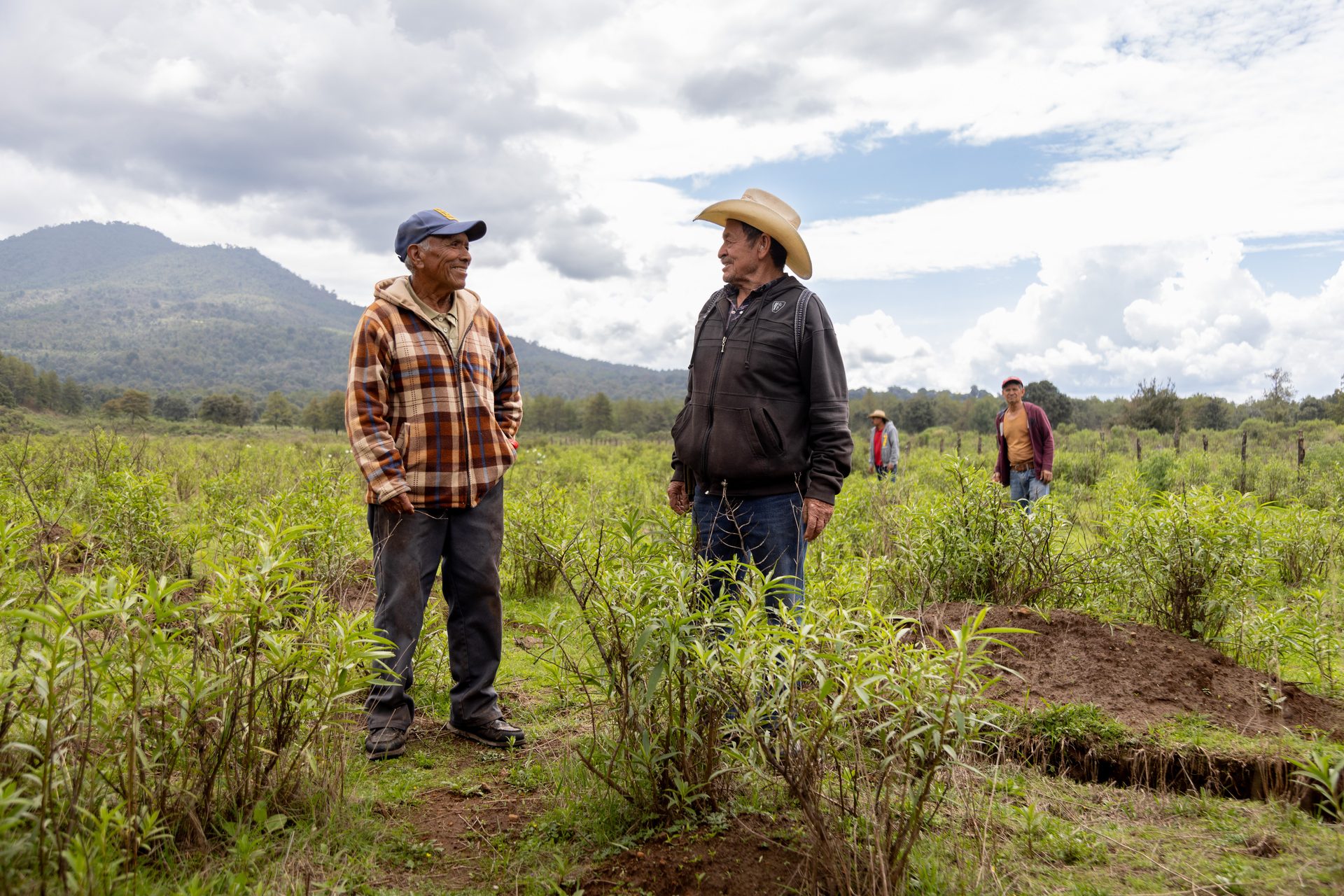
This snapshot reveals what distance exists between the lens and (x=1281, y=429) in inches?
1417

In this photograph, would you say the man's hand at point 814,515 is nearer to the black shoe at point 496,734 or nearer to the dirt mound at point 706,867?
the dirt mound at point 706,867

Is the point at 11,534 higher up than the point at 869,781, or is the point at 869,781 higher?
the point at 11,534

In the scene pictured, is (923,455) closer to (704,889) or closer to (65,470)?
(65,470)

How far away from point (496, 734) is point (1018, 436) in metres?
7.15

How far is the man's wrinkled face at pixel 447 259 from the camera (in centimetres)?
372

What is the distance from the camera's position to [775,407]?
358 cm

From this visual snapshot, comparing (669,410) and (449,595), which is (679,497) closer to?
(449,595)

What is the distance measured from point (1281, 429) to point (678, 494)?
4310 cm

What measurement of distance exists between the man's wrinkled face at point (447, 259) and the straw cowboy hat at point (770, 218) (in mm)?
1232

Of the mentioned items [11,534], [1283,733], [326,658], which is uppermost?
[11,534]

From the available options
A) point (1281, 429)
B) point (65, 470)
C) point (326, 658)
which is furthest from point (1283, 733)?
point (1281, 429)

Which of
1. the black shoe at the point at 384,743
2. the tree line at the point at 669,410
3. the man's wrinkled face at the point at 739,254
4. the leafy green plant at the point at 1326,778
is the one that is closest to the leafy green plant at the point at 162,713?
the black shoe at the point at 384,743

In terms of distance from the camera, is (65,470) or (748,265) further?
(65,470)

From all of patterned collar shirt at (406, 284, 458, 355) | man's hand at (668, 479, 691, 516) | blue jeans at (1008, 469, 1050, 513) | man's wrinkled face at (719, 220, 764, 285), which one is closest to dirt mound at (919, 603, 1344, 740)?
man's hand at (668, 479, 691, 516)
